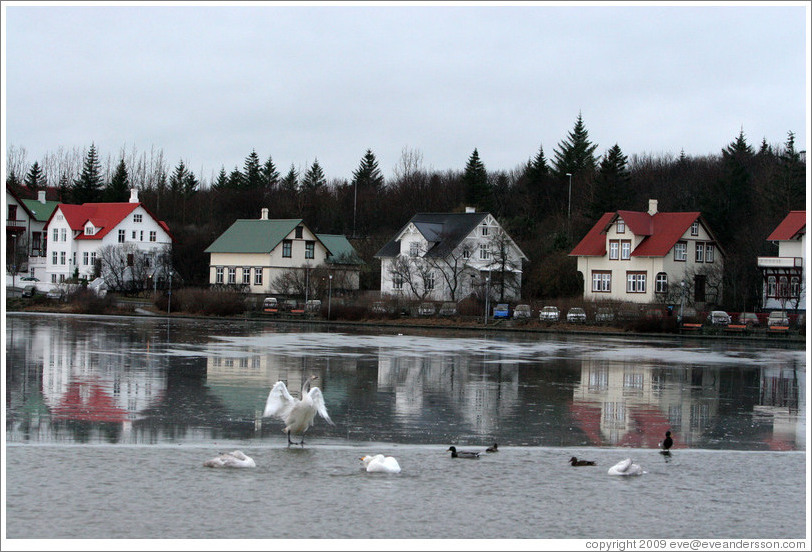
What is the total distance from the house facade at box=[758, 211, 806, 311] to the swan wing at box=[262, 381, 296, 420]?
175ft

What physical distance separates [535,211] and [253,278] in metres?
34.6

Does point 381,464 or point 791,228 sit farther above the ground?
point 791,228

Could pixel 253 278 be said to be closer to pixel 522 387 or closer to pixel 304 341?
pixel 304 341

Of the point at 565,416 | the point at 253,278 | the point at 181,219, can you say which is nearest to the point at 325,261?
the point at 253,278

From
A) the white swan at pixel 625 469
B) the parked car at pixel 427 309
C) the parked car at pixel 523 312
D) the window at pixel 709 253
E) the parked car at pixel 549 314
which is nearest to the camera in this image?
the white swan at pixel 625 469

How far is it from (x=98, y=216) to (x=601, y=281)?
5048 cm

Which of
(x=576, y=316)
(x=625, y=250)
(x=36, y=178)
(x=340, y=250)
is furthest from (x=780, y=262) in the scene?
(x=36, y=178)

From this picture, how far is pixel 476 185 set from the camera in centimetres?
10675

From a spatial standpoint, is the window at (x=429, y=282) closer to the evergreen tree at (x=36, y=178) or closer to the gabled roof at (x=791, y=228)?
the gabled roof at (x=791, y=228)

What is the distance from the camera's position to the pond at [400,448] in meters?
12.3

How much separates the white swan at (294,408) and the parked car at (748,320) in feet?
153

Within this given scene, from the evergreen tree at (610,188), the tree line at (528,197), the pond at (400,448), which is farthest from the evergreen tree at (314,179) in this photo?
the pond at (400,448)

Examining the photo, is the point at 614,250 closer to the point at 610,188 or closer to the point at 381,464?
the point at 610,188

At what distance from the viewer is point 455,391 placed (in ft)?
84.9
